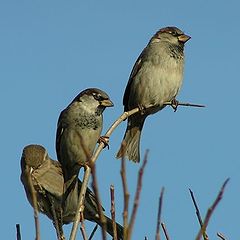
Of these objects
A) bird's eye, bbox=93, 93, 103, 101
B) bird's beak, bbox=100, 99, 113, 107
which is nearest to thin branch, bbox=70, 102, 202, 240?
bird's beak, bbox=100, 99, 113, 107

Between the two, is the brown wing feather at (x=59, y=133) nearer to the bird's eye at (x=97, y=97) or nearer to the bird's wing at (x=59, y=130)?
the bird's wing at (x=59, y=130)

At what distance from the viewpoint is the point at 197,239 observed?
148cm

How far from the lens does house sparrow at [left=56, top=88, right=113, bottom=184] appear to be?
17.9 ft

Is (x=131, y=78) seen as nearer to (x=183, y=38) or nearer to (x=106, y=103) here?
(x=183, y=38)

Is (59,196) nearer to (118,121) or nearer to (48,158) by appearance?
(48,158)

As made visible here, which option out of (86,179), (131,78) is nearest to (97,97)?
(131,78)

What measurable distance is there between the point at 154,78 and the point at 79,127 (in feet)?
4.16

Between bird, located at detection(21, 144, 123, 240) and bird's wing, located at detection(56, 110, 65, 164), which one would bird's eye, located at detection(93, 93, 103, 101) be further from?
bird, located at detection(21, 144, 123, 240)

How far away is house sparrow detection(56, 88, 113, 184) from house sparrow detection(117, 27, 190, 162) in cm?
69

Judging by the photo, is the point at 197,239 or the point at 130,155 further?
the point at 130,155

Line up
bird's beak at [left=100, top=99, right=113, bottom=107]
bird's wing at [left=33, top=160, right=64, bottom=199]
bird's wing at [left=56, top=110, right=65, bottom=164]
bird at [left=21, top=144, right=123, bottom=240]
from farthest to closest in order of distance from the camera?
1. bird's wing at [left=33, top=160, right=64, bottom=199]
2. bird at [left=21, top=144, right=123, bottom=240]
3. bird's wing at [left=56, top=110, right=65, bottom=164]
4. bird's beak at [left=100, top=99, right=113, bottom=107]

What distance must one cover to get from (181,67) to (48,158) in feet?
5.59

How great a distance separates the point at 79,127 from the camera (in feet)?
18.2

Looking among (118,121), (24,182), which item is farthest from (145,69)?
(118,121)
